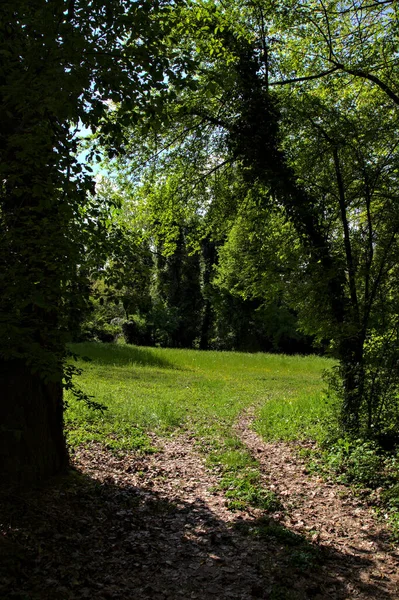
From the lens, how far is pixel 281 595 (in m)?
3.78

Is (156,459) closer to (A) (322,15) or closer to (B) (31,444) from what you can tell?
(B) (31,444)

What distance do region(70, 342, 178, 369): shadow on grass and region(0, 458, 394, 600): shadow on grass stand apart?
647 inches

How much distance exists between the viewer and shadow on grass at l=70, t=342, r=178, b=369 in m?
22.5

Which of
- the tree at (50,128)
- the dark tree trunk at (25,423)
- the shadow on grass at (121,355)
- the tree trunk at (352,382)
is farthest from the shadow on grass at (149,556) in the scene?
the shadow on grass at (121,355)

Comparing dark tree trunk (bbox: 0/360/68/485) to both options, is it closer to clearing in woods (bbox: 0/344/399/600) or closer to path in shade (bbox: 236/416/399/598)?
clearing in woods (bbox: 0/344/399/600)

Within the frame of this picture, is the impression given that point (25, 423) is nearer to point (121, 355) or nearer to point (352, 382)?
point (352, 382)

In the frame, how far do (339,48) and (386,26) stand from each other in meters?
1.05

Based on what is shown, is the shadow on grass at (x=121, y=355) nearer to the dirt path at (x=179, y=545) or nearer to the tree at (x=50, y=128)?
the dirt path at (x=179, y=545)

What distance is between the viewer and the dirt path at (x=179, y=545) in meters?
3.86

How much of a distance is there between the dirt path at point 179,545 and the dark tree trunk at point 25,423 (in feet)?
1.05

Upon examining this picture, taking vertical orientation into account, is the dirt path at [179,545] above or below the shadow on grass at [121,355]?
below

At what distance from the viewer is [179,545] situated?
4727mm

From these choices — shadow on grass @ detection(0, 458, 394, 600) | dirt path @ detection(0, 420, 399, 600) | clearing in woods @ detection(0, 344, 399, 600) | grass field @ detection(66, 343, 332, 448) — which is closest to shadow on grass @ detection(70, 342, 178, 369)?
grass field @ detection(66, 343, 332, 448)

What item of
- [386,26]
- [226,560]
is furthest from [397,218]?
[226,560]
